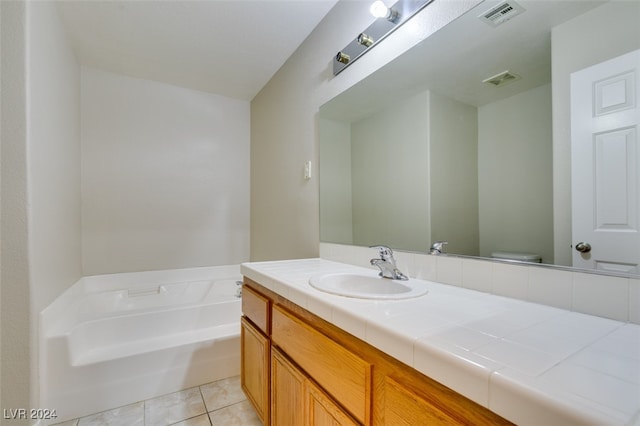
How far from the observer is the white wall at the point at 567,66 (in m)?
0.75

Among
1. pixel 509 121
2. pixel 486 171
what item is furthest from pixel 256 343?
pixel 509 121

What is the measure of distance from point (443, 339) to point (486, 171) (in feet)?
2.27

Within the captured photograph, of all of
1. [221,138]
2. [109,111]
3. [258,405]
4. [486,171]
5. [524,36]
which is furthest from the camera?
[221,138]

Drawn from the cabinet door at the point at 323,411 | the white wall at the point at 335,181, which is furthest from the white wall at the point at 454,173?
the cabinet door at the point at 323,411

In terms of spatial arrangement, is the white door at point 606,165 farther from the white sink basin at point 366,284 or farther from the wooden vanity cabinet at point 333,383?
the wooden vanity cabinet at point 333,383

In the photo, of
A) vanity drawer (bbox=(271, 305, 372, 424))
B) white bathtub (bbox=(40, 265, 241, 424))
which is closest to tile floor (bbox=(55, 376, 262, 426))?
white bathtub (bbox=(40, 265, 241, 424))

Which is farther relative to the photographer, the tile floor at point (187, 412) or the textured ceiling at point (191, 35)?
the textured ceiling at point (191, 35)

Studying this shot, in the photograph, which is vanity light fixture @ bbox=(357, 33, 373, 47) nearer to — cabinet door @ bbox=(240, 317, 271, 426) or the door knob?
the door knob

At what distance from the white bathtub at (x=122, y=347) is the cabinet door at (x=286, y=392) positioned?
925 millimetres

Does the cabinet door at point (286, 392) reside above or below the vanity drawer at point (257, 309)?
below

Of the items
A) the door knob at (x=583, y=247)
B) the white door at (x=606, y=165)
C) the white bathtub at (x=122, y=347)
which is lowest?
the white bathtub at (x=122, y=347)

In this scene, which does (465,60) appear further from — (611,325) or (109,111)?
(109,111)

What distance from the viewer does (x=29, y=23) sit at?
1.38 m

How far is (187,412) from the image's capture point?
64.6 inches
